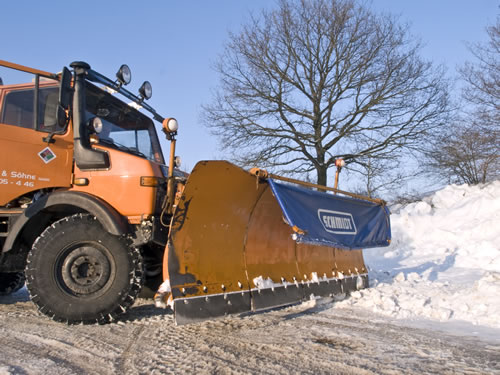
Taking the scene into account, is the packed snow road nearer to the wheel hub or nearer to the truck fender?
the wheel hub

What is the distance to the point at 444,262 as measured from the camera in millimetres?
9367

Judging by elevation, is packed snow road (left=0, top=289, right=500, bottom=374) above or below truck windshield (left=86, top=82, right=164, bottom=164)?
below

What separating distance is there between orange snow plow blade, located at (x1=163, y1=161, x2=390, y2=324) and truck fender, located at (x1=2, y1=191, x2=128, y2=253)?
751 mm

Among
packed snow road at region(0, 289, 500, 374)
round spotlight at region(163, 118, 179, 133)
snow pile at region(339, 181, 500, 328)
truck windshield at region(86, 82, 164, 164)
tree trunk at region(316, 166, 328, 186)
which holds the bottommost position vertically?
packed snow road at region(0, 289, 500, 374)

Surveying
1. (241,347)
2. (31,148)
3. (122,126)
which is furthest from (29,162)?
(241,347)

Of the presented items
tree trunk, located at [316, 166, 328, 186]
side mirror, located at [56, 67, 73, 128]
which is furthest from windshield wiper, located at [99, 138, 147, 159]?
tree trunk, located at [316, 166, 328, 186]

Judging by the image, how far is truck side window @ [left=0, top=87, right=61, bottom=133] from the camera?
4516 mm

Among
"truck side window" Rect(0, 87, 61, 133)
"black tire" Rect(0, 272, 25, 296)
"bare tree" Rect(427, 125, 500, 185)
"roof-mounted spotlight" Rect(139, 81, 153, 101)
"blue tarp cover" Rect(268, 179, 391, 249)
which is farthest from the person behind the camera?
"bare tree" Rect(427, 125, 500, 185)

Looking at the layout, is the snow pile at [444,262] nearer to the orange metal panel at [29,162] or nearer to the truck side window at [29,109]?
the orange metal panel at [29,162]

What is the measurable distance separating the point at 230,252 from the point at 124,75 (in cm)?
250

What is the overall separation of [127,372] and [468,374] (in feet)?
7.60

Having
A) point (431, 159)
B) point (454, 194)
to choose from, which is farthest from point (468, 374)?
point (431, 159)

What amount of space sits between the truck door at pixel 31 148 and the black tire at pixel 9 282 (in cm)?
231

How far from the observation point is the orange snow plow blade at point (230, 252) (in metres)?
3.82
